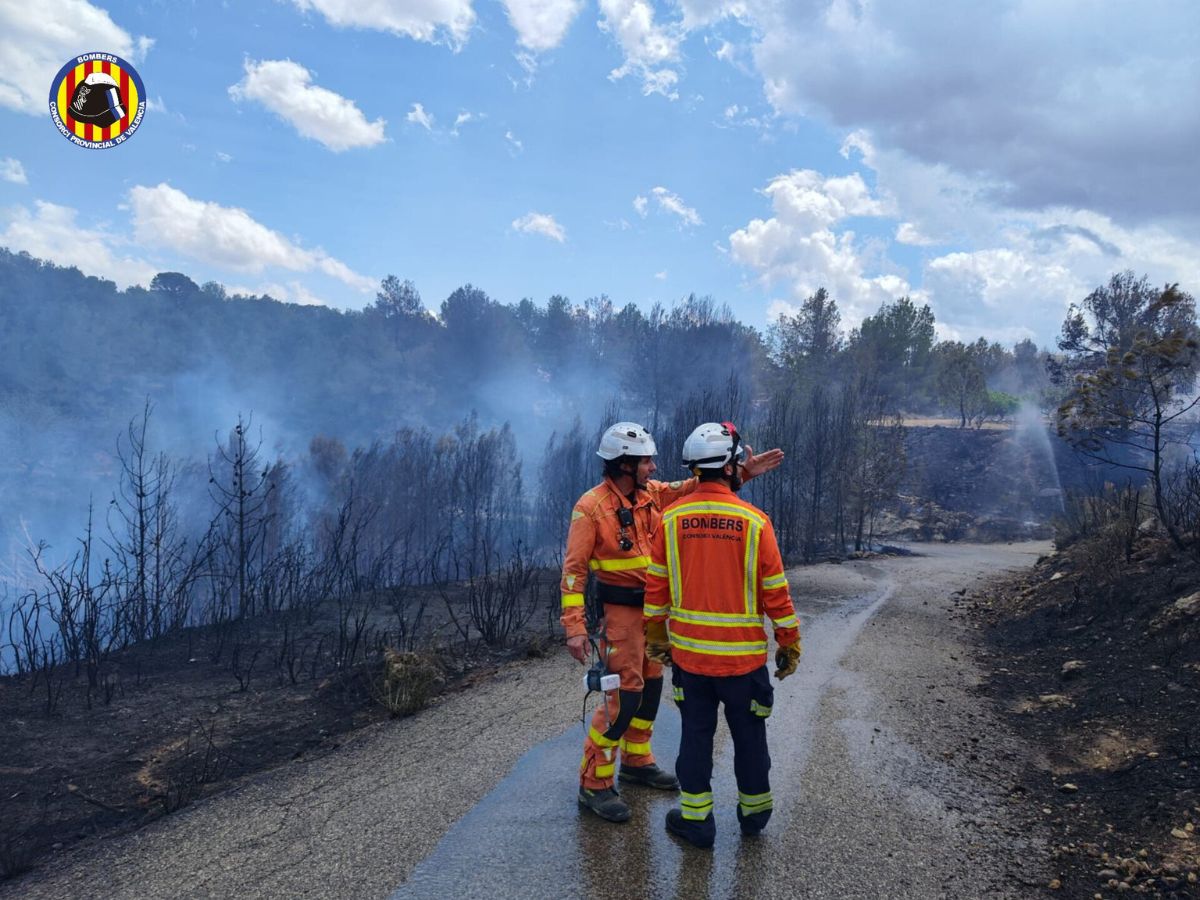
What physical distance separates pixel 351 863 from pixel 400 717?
293 centimetres

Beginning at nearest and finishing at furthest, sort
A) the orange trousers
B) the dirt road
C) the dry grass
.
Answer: the dirt road, the orange trousers, the dry grass

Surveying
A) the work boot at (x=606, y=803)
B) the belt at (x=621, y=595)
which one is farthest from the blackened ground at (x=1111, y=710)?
the belt at (x=621, y=595)

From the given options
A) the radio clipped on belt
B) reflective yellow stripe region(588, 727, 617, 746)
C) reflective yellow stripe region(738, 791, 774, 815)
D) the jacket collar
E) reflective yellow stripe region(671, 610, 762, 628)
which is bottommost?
reflective yellow stripe region(738, 791, 774, 815)

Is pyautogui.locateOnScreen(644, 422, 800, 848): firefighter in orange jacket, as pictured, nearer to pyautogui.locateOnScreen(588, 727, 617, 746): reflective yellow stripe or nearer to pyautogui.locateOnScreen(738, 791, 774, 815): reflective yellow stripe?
pyautogui.locateOnScreen(738, 791, 774, 815): reflective yellow stripe

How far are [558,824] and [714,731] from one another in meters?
1.13

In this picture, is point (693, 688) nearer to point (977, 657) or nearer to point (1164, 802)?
point (1164, 802)

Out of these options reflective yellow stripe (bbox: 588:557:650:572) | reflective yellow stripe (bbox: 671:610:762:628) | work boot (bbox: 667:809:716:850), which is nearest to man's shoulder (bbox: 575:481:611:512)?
reflective yellow stripe (bbox: 588:557:650:572)

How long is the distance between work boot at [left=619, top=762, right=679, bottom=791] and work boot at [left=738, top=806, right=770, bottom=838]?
596 mm

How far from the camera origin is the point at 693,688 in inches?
151

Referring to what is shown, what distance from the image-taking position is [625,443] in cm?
438

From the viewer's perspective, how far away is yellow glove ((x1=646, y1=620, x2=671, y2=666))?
4.00 metres

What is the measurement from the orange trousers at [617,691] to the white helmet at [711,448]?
1.01m

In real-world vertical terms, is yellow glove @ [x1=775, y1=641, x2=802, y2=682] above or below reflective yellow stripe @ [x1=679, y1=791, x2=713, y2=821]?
above

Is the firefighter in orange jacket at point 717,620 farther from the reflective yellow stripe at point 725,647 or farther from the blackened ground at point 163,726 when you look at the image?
the blackened ground at point 163,726
